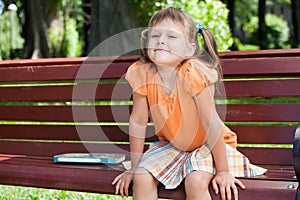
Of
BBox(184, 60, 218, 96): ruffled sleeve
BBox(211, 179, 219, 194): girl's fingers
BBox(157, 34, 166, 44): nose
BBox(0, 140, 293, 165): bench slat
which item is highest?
BBox(157, 34, 166, 44): nose

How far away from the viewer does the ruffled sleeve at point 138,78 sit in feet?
10.3

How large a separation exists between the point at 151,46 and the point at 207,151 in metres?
0.60

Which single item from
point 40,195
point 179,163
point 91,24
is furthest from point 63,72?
point 91,24

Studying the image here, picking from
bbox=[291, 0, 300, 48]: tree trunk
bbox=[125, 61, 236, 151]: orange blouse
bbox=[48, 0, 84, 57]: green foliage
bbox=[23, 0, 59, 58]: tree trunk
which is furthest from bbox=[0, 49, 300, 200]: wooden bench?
bbox=[291, 0, 300, 48]: tree trunk

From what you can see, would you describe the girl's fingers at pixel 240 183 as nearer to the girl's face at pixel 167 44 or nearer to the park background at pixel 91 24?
the girl's face at pixel 167 44

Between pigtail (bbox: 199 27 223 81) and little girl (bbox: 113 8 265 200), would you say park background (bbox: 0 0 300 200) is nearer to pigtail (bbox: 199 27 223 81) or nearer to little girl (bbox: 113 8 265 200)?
little girl (bbox: 113 8 265 200)

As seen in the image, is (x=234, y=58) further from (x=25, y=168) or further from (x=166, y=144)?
(x=25, y=168)

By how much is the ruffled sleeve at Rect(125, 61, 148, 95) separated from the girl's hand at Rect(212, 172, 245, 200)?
620mm

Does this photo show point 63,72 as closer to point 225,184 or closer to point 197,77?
point 197,77

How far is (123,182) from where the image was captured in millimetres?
2961

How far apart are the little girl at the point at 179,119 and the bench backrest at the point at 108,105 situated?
0.34 metres

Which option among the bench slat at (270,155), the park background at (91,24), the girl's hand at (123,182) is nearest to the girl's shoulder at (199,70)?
the girl's hand at (123,182)

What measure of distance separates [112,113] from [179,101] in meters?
0.92

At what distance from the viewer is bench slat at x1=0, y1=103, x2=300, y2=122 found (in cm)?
342
